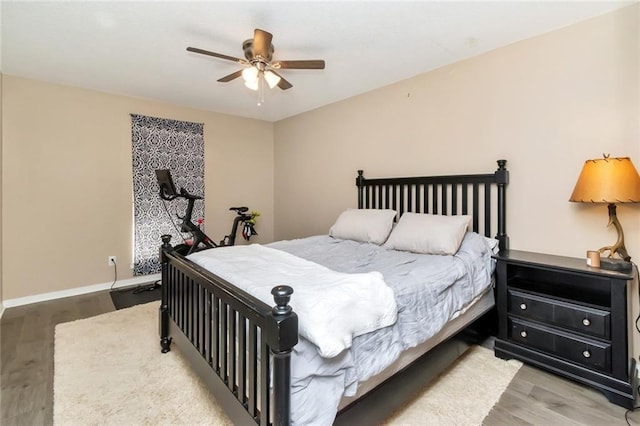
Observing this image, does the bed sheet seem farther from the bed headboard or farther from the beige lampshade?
the beige lampshade

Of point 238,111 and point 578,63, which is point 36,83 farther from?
point 578,63

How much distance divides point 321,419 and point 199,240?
2.86m

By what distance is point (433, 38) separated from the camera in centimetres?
242

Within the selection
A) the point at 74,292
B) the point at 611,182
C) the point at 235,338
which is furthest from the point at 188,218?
the point at 611,182

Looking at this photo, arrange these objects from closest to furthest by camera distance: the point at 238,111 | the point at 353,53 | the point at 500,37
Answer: the point at 500,37
the point at 353,53
the point at 238,111

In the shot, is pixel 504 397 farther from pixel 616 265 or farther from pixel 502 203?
pixel 502 203

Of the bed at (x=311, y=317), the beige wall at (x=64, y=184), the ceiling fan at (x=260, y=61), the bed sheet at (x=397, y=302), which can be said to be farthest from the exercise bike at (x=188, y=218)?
the ceiling fan at (x=260, y=61)

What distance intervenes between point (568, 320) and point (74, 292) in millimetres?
4785

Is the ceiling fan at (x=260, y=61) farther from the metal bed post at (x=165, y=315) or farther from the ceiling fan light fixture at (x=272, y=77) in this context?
Answer: the metal bed post at (x=165, y=315)

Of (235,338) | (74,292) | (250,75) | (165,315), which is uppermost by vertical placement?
(250,75)

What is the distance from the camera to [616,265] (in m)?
1.87

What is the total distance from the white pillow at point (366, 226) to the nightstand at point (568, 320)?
986 millimetres

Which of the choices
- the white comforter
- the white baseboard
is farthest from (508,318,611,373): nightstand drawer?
the white baseboard

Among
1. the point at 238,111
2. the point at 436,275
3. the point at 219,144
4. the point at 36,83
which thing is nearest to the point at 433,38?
the point at 436,275
